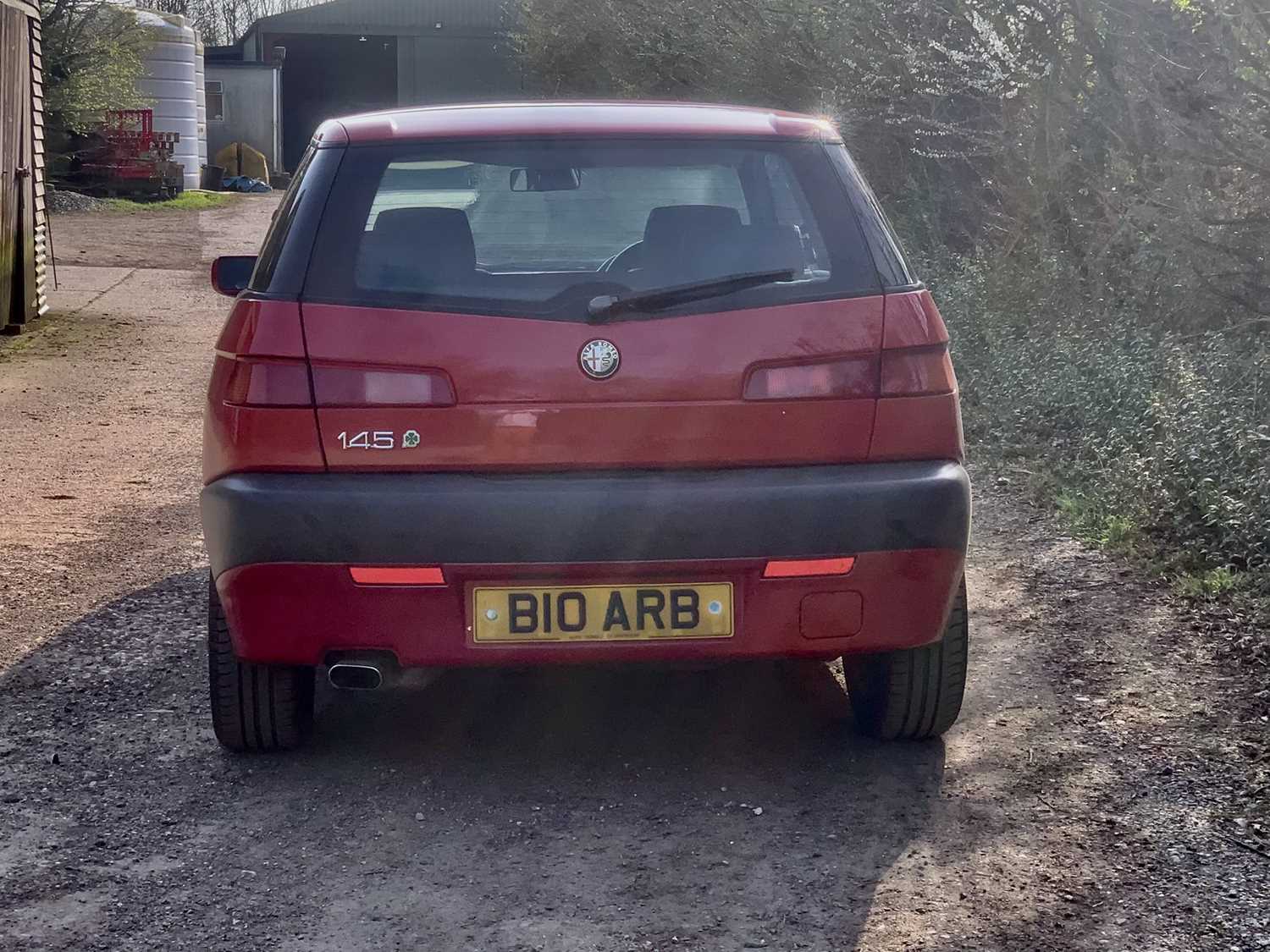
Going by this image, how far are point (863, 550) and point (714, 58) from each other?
16789 millimetres

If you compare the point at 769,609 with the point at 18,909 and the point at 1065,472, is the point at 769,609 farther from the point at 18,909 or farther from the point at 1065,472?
the point at 1065,472

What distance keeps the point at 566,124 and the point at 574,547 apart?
3.41ft

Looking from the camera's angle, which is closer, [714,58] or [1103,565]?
[1103,565]

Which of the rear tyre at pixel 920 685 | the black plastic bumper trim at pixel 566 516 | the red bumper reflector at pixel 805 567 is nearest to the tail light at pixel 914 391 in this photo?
the black plastic bumper trim at pixel 566 516

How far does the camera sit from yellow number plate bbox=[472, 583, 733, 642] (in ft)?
11.7

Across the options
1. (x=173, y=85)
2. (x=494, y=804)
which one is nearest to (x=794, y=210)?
(x=494, y=804)

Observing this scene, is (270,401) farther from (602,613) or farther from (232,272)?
(232,272)

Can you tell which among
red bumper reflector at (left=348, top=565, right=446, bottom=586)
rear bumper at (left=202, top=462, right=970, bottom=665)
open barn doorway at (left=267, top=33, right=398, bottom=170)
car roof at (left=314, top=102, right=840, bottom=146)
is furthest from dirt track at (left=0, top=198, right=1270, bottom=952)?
open barn doorway at (left=267, top=33, right=398, bottom=170)

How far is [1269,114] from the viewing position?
7605 millimetres

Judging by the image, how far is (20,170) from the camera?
12.8 m

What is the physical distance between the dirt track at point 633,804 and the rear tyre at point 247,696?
0.26ft

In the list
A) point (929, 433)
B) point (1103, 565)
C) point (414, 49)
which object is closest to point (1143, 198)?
point (1103, 565)

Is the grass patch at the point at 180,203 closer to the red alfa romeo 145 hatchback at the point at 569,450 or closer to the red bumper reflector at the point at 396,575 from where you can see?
the red alfa romeo 145 hatchback at the point at 569,450

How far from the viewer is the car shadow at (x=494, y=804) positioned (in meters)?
3.17
